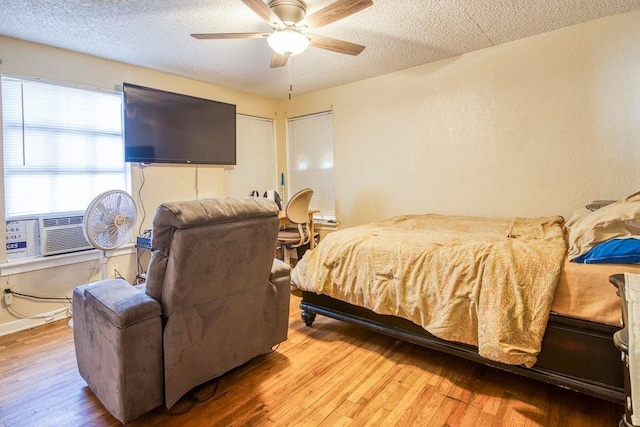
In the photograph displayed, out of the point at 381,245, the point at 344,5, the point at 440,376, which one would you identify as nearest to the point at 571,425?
the point at 440,376

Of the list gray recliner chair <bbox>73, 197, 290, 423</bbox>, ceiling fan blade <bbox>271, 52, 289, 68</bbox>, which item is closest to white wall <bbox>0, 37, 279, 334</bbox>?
gray recliner chair <bbox>73, 197, 290, 423</bbox>

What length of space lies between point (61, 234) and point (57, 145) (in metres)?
0.80

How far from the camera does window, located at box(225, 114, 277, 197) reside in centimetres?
455

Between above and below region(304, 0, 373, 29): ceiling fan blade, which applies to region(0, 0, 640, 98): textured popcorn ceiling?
above

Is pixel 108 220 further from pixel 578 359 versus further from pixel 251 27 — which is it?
pixel 578 359

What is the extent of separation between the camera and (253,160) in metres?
4.77

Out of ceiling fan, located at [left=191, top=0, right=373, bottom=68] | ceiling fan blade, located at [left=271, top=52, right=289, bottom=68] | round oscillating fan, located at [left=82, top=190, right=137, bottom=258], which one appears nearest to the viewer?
ceiling fan, located at [left=191, top=0, right=373, bottom=68]

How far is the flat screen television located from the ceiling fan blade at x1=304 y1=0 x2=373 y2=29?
215 centimetres

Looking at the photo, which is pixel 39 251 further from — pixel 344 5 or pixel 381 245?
pixel 344 5

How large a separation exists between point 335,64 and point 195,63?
56.9 inches

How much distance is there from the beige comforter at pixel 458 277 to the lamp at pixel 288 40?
136cm

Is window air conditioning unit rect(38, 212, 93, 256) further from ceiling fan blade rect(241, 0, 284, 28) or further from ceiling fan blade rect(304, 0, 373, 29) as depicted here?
ceiling fan blade rect(304, 0, 373, 29)

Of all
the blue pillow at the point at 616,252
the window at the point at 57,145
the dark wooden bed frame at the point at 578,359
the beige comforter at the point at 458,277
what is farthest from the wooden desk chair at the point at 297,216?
the blue pillow at the point at 616,252

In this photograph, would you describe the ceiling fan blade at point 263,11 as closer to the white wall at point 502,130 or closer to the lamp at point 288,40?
the lamp at point 288,40
